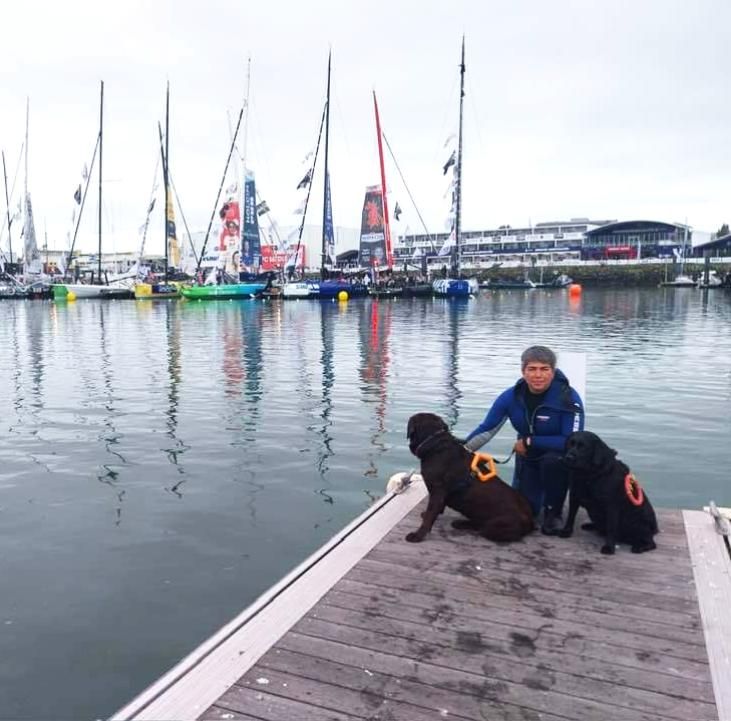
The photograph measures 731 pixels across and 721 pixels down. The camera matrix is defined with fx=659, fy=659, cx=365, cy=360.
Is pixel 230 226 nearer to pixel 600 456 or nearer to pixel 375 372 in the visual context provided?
pixel 375 372

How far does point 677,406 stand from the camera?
15828 millimetres

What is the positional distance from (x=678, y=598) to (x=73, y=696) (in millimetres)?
4728

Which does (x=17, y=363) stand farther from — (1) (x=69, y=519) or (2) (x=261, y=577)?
(2) (x=261, y=577)

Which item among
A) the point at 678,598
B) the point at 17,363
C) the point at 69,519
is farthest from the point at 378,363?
the point at 678,598

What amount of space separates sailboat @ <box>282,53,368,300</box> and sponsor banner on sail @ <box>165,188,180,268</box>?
1462 centimetres

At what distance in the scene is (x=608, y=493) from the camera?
231 inches

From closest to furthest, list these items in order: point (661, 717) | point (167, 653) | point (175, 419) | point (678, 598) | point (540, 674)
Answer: point (661, 717), point (540, 674), point (678, 598), point (167, 653), point (175, 419)

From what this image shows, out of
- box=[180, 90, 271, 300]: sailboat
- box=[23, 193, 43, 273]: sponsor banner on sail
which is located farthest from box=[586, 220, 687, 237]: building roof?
box=[23, 193, 43, 273]: sponsor banner on sail

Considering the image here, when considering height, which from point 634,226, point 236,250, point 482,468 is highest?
point 634,226

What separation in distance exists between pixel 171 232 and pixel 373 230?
77.7 feet

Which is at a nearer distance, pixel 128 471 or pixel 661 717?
pixel 661 717

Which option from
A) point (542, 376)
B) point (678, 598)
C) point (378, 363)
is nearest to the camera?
point (678, 598)

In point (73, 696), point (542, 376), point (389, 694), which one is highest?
point (542, 376)

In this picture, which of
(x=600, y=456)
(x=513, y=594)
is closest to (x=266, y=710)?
(x=513, y=594)
